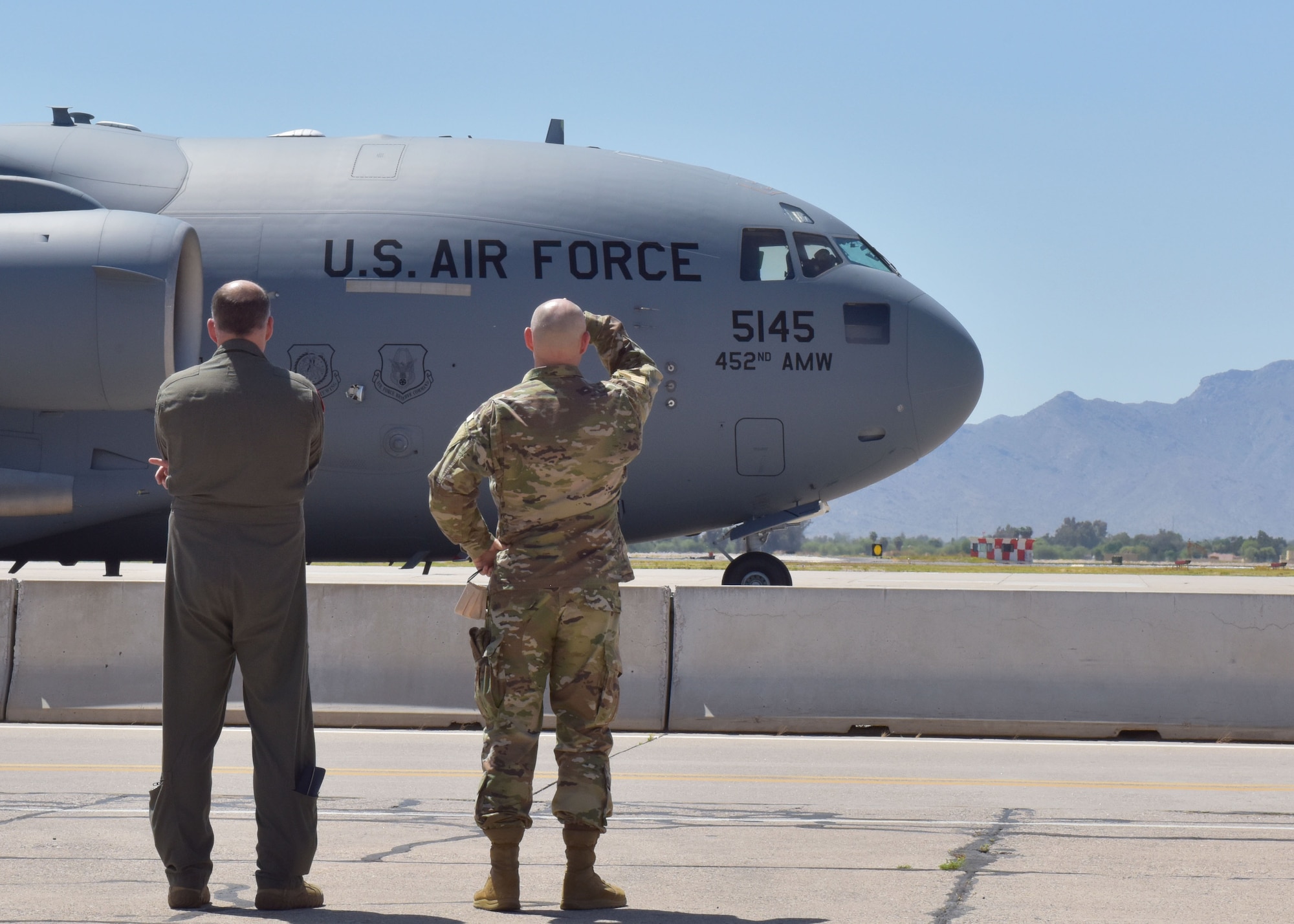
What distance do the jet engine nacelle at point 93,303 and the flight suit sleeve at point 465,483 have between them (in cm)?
722

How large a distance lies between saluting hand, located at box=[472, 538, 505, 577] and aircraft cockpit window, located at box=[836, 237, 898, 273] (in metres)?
8.87

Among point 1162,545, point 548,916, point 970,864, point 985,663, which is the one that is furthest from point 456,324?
point 1162,545

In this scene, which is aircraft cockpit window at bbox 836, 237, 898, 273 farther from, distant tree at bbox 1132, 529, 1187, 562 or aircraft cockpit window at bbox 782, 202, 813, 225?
distant tree at bbox 1132, 529, 1187, 562

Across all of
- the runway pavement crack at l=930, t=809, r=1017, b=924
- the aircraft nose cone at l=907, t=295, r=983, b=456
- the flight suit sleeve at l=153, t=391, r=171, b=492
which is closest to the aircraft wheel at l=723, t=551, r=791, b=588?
the aircraft nose cone at l=907, t=295, r=983, b=456

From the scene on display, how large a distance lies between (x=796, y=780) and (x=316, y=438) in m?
3.69

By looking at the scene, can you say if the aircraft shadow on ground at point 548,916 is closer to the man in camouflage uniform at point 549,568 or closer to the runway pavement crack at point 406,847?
the man in camouflage uniform at point 549,568

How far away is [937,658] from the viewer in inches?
378

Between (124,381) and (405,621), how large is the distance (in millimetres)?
3501

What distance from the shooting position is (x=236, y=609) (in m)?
4.77

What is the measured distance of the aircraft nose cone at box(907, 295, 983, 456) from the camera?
13023 mm

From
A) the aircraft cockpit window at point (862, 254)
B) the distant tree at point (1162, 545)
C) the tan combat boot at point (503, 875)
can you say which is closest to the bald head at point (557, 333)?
the tan combat boot at point (503, 875)

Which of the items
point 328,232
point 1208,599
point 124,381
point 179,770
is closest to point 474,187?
point 328,232

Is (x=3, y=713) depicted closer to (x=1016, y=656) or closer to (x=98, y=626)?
(x=98, y=626)

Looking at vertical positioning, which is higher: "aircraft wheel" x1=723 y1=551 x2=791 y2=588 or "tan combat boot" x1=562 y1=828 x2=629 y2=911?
"aircraft wheel" x1=723 y1=551 x2=791 y2=588
